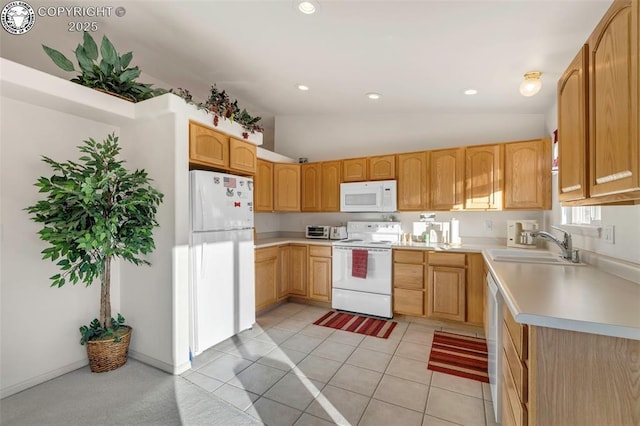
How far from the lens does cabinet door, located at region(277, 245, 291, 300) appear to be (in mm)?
3906

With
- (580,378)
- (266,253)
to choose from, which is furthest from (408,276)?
(580,378)

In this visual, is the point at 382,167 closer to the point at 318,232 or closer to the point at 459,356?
the point at 318,232

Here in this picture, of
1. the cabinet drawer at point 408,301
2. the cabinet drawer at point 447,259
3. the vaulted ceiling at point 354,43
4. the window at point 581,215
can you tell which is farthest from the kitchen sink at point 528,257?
the vaulted ceiling at point 354,43

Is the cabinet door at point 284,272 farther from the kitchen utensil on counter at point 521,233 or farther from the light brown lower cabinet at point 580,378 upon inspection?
the light brown lower cabinet at point 580,378

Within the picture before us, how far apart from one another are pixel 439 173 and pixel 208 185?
2.71 metres

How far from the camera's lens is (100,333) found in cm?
238

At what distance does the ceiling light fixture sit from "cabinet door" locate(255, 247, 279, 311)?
10.5 ft

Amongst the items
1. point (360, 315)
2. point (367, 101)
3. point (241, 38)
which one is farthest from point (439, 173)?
point (241, 38)

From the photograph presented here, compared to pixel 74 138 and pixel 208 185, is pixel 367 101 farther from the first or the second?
pixel 74 138

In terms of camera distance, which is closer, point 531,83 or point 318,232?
point 531,83

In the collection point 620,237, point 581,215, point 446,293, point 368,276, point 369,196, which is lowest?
point 446,293

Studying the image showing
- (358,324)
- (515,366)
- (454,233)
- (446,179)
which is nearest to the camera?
(515,366)

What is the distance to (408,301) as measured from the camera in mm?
3338

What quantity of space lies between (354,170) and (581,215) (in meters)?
2.48
